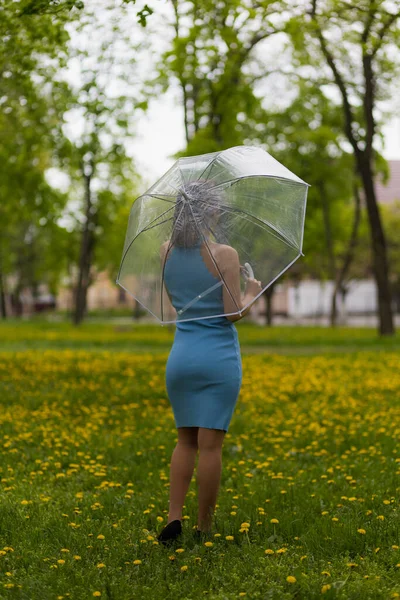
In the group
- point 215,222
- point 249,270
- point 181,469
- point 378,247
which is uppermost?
point 378,247

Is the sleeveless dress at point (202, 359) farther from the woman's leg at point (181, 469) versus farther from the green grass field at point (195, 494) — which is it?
the green grass field at point (195, 494)

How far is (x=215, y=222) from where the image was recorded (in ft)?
15.9

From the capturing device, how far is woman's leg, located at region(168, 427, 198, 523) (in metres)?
4.82

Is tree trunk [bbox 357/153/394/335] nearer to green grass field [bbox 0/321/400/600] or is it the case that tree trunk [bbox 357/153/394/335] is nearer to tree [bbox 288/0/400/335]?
tree [bbox 288/0/400/335]

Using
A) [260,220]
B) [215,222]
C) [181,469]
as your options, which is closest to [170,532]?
[181,469]

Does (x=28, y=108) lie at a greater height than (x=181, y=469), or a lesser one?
greater

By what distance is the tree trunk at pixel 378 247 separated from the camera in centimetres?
2166

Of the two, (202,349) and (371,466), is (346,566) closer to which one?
(202,349)

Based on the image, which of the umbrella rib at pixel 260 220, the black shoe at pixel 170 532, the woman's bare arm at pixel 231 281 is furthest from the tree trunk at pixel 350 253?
the black shoe at pixel 170 532

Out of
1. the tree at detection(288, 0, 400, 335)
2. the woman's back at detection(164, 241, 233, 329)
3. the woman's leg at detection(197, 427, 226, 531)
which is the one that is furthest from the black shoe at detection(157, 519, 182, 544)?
the tree at detection(288, 0, 400, 335)

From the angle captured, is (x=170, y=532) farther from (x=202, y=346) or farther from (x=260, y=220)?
(x=260, y=220)

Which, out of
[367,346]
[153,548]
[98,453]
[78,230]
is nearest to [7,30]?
[98,453]

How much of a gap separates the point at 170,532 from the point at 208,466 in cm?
45

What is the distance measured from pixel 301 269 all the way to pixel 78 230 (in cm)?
1447
